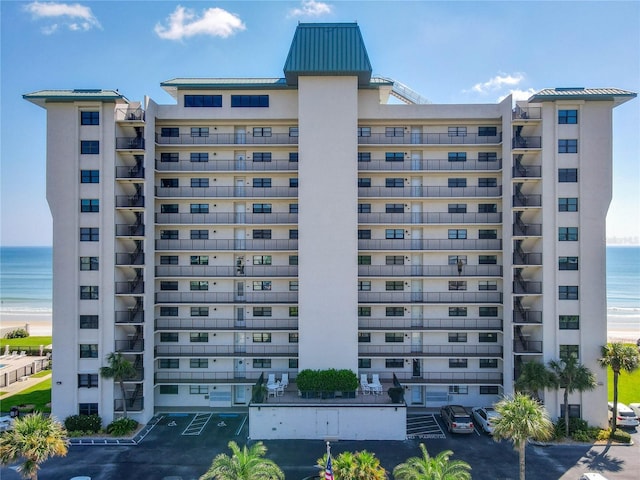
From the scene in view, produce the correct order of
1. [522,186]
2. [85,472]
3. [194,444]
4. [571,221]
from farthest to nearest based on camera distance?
[522,186]
[571,221]
[194,444]
[85,472]

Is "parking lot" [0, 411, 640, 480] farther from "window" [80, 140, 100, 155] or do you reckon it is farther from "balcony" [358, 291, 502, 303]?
"window" [80, 140, 100, 155]

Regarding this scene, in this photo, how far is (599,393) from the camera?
29375 mm

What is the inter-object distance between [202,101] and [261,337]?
19.8 m

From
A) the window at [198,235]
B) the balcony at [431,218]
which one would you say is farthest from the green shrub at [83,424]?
the balcony at [431,218]

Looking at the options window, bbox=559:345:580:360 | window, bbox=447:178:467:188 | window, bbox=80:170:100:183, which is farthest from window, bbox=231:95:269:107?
window, bbox=559:345:580:360

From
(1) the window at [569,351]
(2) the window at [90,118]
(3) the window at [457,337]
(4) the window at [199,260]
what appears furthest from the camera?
(4) the window at [199,260]

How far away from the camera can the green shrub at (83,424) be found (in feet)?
95.3

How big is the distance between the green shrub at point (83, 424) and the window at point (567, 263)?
3454 centimetres

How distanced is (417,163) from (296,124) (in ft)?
34.1

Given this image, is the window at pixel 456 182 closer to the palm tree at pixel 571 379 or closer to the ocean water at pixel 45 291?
the palm tree at pixel 571 379

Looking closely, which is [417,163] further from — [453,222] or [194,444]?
[194,444]

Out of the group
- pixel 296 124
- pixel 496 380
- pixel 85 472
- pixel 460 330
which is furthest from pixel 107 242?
pixel 496 380

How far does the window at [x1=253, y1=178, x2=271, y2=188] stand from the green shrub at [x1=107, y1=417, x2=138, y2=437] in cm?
1978

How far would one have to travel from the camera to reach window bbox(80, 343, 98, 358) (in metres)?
30.4
